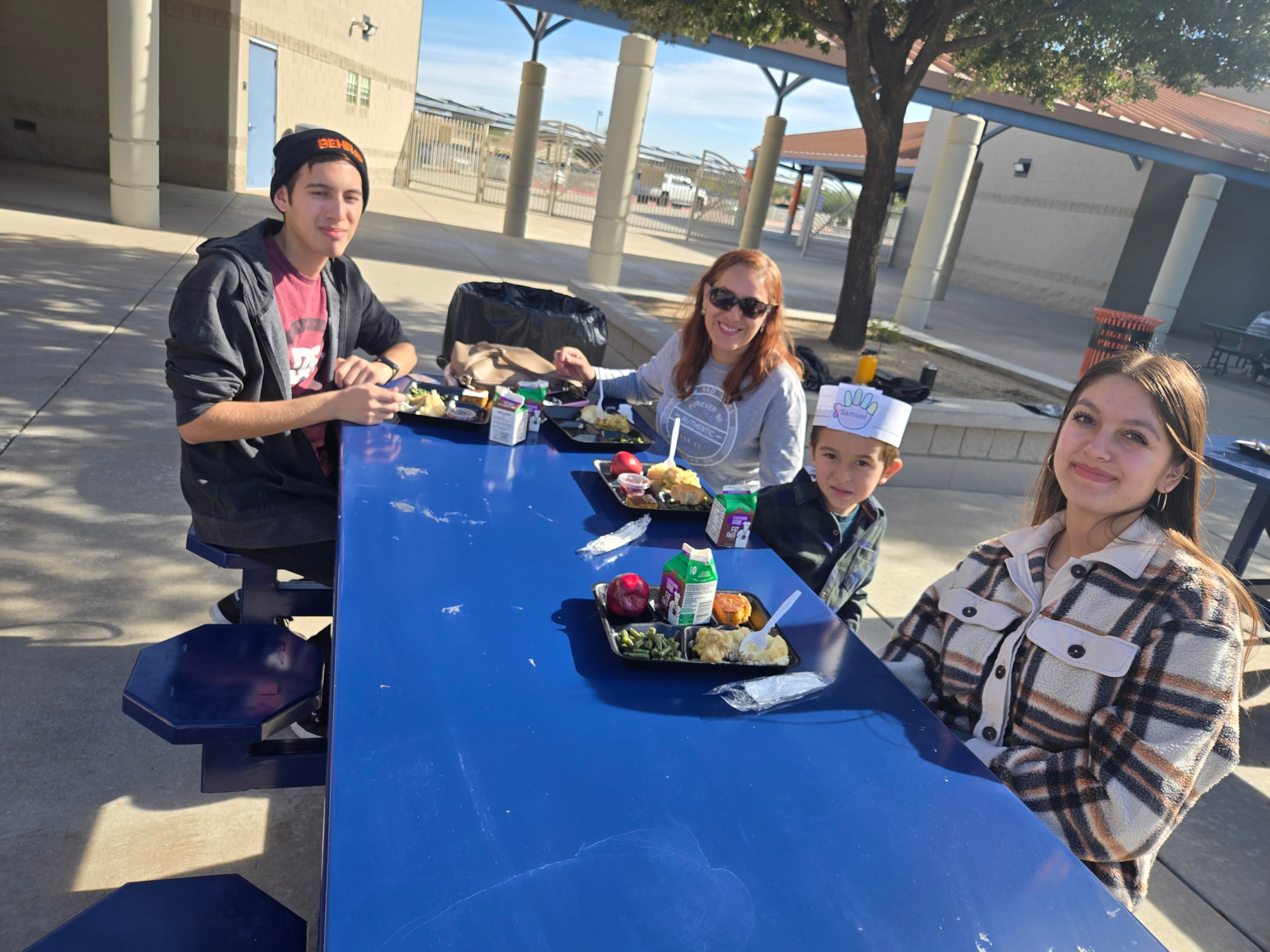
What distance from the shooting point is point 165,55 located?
15.4 m

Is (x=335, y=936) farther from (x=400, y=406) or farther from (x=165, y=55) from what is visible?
(x=165, y=55)

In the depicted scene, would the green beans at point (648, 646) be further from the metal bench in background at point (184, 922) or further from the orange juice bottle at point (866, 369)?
the orange juice bottle at point (866, 369)

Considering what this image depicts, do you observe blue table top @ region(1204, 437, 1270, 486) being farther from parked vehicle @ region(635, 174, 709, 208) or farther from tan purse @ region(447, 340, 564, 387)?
parked vehicle @ region(635, 174, 709, 208)

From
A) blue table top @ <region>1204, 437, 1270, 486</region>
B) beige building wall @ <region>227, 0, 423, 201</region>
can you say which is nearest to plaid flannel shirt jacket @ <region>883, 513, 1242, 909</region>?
blue table top @ <region>1204, 437, 1270, 486</region>

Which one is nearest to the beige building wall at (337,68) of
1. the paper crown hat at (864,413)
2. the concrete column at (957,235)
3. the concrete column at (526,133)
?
the concrete column at (526,133)

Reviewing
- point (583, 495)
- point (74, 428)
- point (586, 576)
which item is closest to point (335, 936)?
point (586, 576)

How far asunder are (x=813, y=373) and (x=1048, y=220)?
19.7m

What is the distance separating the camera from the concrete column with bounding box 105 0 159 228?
9797 millimetres

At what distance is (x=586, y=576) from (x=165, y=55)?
57.7 feet

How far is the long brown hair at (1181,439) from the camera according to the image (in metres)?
1.80

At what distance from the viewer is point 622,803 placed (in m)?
1.34

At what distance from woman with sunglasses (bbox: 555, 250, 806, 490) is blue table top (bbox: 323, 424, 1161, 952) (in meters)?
1.25

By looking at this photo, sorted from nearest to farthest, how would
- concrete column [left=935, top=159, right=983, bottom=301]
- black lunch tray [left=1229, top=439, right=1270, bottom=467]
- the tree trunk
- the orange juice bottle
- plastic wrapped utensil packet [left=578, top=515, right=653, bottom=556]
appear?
plastic wrapped utensil packet [left=578, top=515, right=653, bottom=556], black lunch tray [left=1229, top=439, right=1270, bottom=467], the orange juice bottle, the tree trunk, concrete column [left=935, top=159, right=983, bottom=301]

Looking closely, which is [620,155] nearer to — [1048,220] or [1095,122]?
[1095,122]
